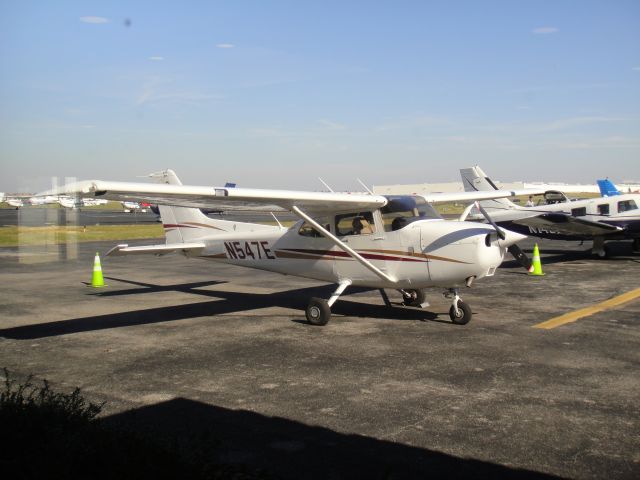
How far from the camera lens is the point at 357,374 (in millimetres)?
7551

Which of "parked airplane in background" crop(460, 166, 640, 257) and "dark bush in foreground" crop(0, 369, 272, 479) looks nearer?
"dark bush in foreground" crop(0, 369, 272, 479)

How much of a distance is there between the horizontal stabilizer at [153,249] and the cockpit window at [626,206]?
16.1 metres

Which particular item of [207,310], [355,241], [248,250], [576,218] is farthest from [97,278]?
[576,218]

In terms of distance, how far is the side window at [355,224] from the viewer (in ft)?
36.3

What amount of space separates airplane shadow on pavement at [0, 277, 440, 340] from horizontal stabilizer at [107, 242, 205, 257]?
1.15 metres

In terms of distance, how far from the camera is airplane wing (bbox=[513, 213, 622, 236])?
835 inches

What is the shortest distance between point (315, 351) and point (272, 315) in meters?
3.08

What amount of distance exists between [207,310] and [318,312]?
2.76 metres

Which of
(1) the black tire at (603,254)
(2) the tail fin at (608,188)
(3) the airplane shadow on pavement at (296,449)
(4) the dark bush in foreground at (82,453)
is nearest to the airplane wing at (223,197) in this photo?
(3) the airplane shadow on pavement at (296,449)

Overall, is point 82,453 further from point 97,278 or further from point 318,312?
point 97,278

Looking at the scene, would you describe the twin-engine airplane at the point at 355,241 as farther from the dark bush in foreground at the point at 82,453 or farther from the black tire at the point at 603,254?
the black tire at the point at 603,254

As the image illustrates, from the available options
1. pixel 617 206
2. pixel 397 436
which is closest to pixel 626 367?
pixel 397 436

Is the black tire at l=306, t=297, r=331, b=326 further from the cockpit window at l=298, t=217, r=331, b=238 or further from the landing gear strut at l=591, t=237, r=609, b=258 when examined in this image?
the landing gear strut at l=591, t=237, r=609, b=258

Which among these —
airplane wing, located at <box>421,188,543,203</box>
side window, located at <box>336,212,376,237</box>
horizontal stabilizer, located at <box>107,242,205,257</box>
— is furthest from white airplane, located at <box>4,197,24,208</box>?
airplane wing, located at <box>421,188,543,203</box>
